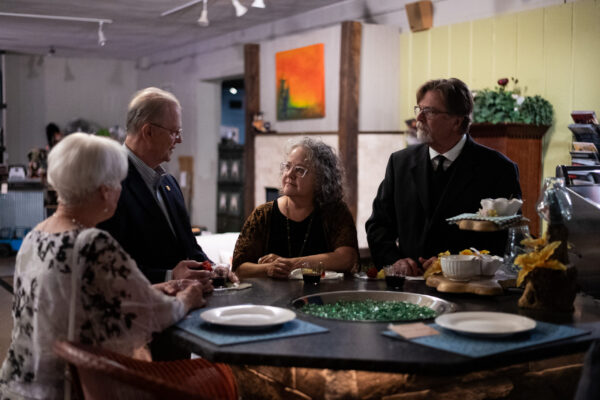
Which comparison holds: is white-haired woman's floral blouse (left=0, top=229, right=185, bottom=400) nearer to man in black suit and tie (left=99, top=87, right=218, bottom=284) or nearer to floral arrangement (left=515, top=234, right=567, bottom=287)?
man in black suit and tie (left=99, top=87, right=218, bottom=284)

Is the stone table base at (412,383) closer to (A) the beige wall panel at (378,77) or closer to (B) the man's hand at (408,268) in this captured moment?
(B) the man's hand at (408,268)

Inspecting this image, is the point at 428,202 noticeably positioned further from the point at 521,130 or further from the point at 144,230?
the point at 521,130

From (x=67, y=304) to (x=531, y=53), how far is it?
5008 millimetres

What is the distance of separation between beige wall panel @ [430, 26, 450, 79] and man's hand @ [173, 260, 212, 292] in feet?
15.1

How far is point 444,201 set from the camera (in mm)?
3488

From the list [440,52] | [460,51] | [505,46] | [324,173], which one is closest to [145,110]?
[324,173]

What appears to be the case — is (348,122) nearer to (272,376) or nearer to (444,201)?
(444,201)

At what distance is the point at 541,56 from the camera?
5.86 metres

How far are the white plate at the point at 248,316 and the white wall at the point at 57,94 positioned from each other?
40.9 feet

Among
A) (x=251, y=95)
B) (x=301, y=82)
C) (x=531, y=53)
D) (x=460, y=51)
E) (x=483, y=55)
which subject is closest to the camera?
(x=531, y=53)

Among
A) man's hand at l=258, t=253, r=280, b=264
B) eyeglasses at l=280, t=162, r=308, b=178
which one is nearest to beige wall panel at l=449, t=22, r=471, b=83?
eyeglasses at l=280, t=162, r=308, b=178

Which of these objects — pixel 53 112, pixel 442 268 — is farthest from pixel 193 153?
pixel 442 268

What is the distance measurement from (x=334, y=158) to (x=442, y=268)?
1.01m

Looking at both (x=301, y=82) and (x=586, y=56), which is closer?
(x=586, y=56)
